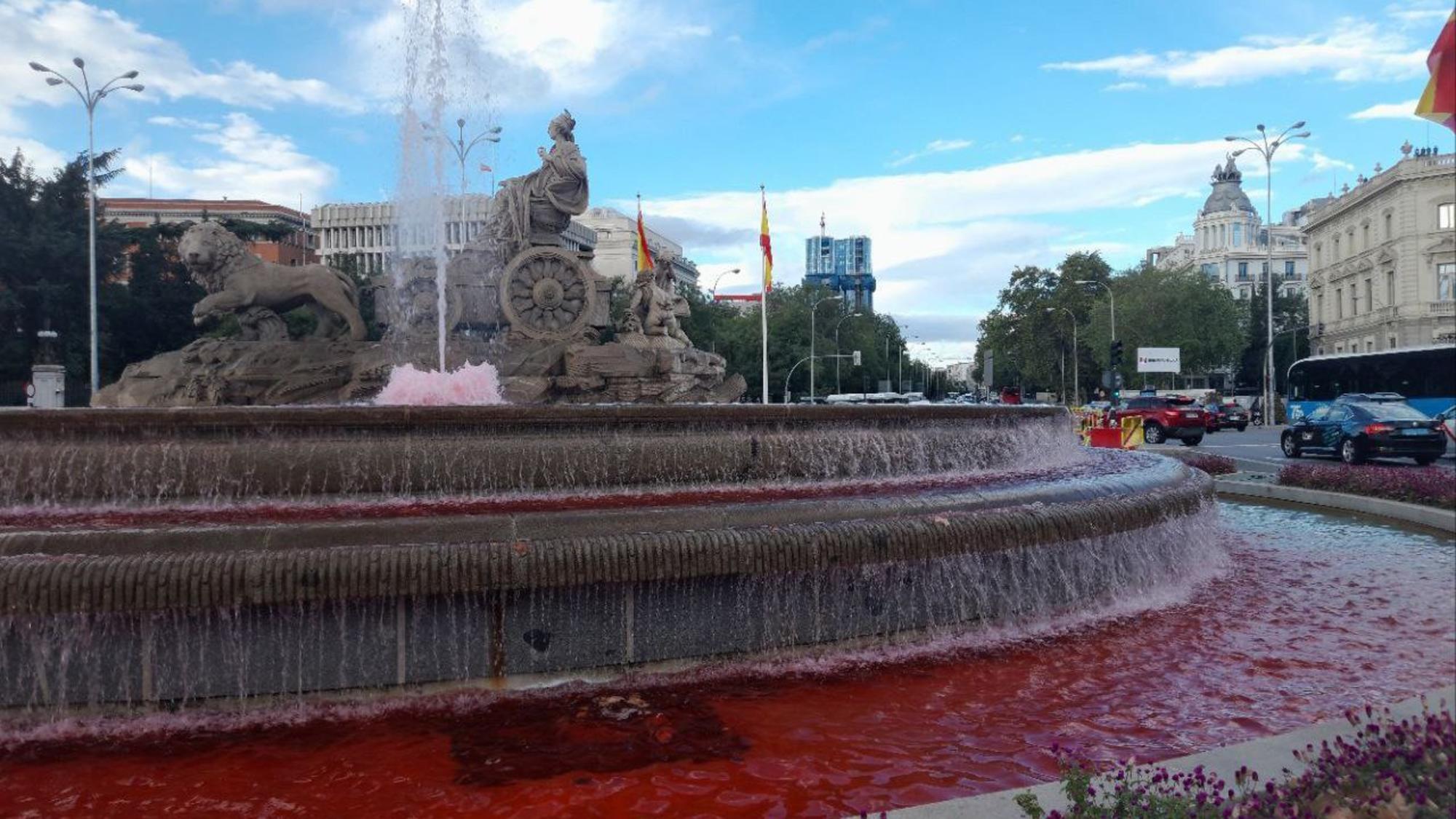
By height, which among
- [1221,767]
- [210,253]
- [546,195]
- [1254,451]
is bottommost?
[1254,451]

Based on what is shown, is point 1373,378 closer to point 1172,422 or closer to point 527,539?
point 1172,422

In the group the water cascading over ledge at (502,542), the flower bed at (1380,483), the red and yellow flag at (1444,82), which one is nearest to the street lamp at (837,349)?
the flower bed at (1380,483)

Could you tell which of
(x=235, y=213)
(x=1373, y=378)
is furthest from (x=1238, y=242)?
(x=235, y=213)

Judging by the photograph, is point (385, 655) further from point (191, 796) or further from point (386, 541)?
point (191, 796)

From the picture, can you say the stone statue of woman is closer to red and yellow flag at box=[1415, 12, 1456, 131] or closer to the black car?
red and yellow flag at box=[1415, 12, 1456, 131]

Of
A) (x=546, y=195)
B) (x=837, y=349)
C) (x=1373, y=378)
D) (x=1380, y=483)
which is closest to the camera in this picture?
(x=1380, y=483)

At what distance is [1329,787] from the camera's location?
237 centimetres

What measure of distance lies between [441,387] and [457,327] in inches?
120

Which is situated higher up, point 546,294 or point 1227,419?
point 546,294

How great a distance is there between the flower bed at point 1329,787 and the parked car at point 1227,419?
40122 mm

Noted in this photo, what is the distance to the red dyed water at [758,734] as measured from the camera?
349 centimetres

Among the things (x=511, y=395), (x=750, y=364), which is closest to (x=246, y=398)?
(x=511, y=395)

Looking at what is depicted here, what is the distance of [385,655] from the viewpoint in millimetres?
4457

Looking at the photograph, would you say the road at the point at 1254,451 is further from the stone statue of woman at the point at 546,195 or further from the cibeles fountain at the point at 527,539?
the stone statue of woman at the point at 546,195
